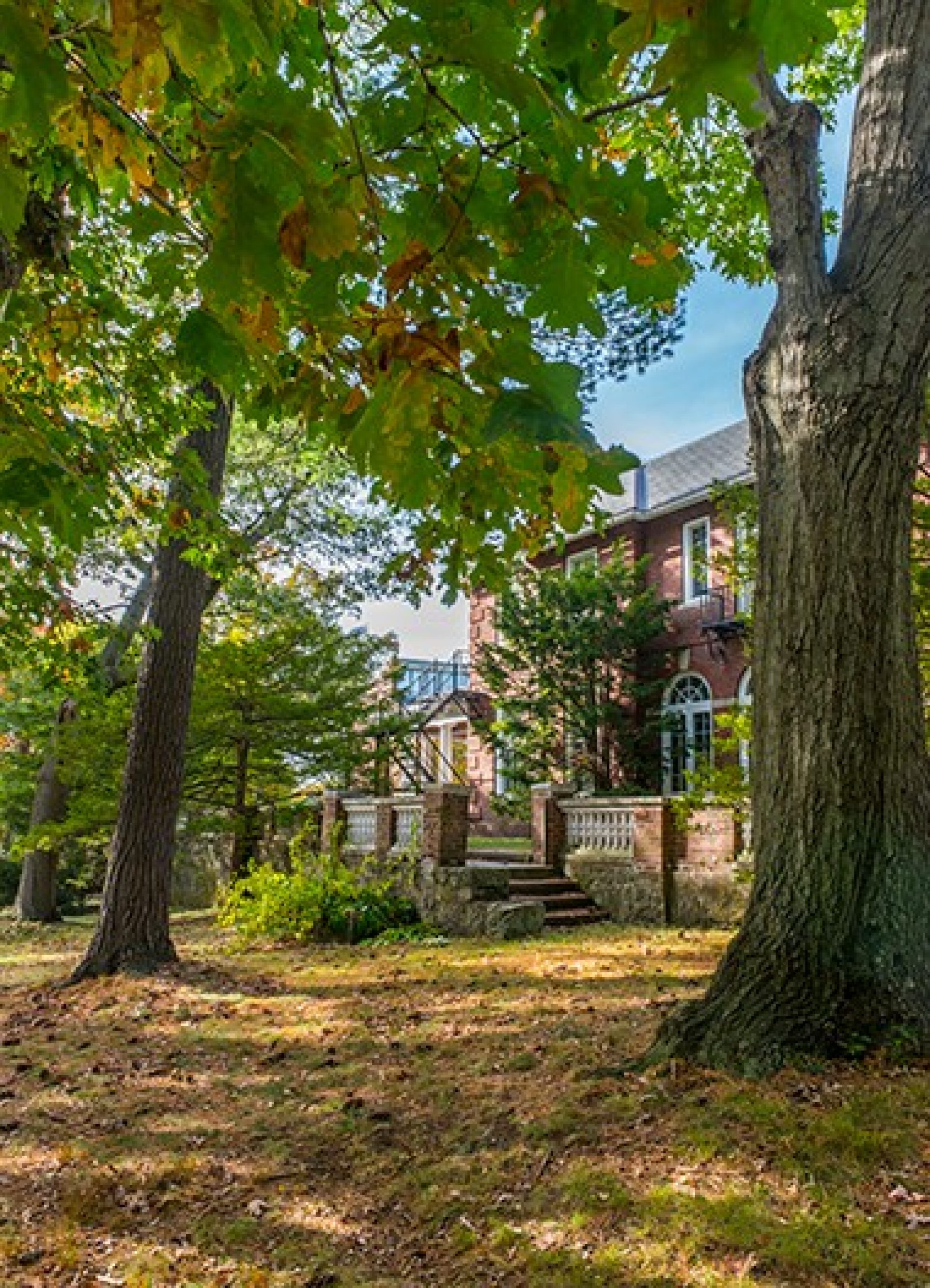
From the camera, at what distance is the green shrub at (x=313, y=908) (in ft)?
34.1

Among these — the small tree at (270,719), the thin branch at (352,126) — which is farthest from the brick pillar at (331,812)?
the thin branch at (352,126)

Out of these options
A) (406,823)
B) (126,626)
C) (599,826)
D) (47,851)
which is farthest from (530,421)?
(47,851)

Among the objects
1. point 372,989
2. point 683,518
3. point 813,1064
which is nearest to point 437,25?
point 813,1064

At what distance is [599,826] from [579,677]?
21.5ft

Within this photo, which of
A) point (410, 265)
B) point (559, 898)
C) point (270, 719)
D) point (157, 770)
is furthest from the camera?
point (270, 719)

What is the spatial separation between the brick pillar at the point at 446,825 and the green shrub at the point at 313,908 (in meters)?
0.72

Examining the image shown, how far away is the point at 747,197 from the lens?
7.57 metres

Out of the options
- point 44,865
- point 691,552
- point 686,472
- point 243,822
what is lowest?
point 44,865

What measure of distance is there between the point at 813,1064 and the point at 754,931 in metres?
0.62

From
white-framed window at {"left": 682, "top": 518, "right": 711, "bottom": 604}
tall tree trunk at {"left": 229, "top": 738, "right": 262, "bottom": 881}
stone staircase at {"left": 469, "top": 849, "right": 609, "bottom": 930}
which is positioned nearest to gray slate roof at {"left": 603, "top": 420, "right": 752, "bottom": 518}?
white-framed window at {"left": 682, "top": 518, "right": 711, "bottom": 604}

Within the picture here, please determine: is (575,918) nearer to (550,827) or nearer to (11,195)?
(550,827)

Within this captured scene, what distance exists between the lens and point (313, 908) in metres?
10.4

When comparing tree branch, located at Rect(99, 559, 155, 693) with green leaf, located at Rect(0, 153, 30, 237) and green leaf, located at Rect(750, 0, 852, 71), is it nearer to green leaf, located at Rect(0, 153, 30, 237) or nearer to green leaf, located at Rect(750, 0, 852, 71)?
green leaf, located at Rect(0, 153, 30, 237)

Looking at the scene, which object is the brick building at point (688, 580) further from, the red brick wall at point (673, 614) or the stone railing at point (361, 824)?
the stone railing at point (361, 824)
